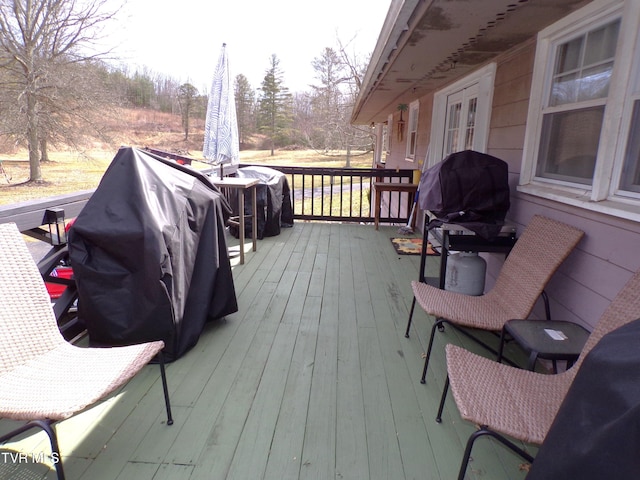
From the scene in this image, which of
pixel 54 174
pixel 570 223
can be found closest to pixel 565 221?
pixel 570 223

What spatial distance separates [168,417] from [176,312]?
579 millimetres

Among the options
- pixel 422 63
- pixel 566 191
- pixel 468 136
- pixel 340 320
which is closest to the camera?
pixel 566 191

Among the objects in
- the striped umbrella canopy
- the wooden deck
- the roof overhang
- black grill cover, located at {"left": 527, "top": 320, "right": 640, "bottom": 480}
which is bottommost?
the wooden deck

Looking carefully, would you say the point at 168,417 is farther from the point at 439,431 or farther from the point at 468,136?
the point at 468,136

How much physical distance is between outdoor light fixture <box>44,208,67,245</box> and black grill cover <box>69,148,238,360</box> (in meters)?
0.31

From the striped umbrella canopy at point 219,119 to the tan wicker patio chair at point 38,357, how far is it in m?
2.75

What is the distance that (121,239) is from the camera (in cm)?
198

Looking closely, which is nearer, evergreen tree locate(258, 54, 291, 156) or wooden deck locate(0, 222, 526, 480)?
wooden deck locate(0, 222, 526, 480)

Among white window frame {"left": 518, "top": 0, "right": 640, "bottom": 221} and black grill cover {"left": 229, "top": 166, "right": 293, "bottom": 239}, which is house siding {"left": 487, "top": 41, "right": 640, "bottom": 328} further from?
black grill cover {"left": 229, "top": 166, "right": 293, "bottom": 239}

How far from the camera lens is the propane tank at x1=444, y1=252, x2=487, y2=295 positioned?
293 centimetres

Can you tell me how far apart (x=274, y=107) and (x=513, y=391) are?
1513 inches

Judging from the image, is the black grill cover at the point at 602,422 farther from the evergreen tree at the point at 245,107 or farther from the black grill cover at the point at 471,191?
the evergreen tree at the point at 245,107

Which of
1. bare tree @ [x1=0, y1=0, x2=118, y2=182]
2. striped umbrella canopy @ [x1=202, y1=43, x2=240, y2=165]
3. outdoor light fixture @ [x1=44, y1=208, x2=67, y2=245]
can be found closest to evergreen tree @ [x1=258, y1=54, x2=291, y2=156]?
bare tree @ [x1=0, y1=0, x2=118, y2=182]

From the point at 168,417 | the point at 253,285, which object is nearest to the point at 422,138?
the point at 253,285
